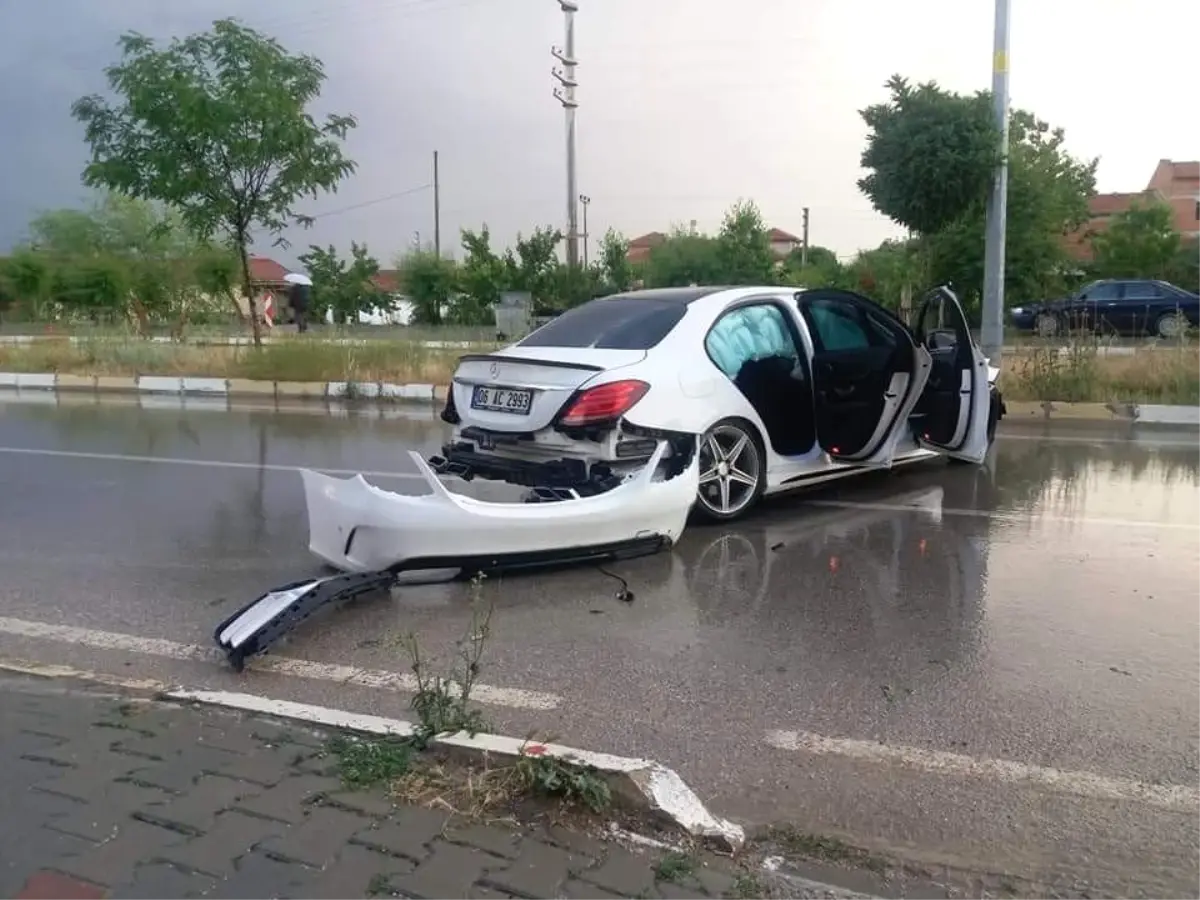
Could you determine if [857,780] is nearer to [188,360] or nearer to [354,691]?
[354,691]

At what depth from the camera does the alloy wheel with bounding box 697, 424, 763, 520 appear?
6602 mm

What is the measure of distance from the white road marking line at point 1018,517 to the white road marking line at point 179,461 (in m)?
3.27

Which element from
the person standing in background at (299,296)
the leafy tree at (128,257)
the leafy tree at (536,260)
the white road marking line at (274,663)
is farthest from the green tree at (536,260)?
the white road marking line at (274,663)

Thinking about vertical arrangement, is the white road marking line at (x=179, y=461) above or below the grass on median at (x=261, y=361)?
below

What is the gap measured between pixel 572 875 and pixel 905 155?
11788 mm

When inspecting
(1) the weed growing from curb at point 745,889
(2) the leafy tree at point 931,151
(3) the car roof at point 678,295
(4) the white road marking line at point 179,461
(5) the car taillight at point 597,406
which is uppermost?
(2) the leafy tree at point 931,151

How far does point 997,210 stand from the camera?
13.1 meters

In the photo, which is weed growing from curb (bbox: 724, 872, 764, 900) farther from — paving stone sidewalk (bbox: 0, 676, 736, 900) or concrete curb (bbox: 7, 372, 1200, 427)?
concrete curb (bbox: 7, 372, 1200, 427)

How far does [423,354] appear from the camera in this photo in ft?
55.2

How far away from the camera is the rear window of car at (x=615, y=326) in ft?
21.5

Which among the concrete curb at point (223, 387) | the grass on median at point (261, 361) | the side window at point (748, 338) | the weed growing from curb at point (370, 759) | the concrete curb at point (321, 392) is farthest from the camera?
the grass on median at point (261, 361)

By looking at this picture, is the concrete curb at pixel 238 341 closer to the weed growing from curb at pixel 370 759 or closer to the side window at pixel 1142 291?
the weed growing from curb at pixel 370 759

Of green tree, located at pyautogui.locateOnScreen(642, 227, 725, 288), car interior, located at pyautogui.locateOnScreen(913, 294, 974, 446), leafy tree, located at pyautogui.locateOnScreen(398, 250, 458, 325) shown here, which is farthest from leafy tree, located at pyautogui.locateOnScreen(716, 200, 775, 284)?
car interior, located at pyautogui.locateOnScreen(913, 294, 974, 446)

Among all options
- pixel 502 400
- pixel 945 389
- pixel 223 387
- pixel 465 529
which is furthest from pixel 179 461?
pixel 223 387
